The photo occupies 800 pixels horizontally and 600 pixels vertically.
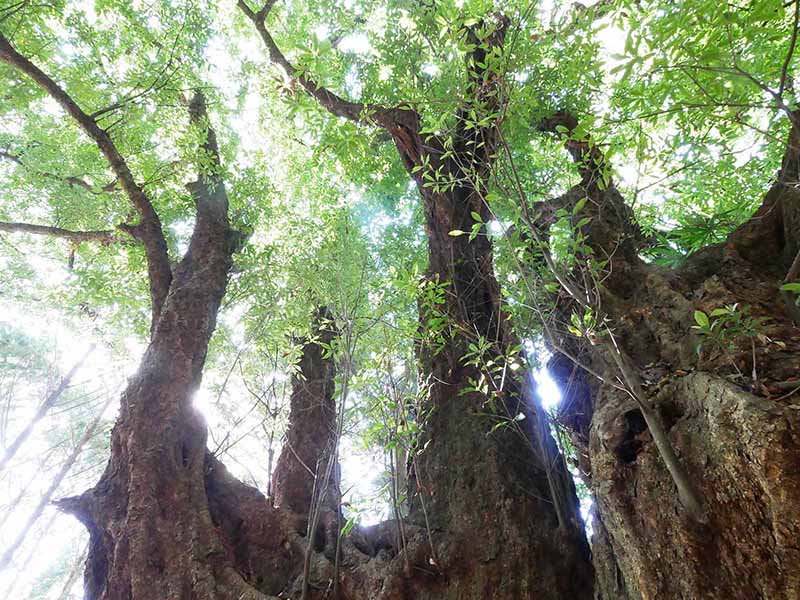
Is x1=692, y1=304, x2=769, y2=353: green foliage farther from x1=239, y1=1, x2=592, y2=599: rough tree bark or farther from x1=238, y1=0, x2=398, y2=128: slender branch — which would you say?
x1=238, y1=0, x2=398, y2=128: slender branch

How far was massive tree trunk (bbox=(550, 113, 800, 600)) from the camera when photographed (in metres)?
1.56

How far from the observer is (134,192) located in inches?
183

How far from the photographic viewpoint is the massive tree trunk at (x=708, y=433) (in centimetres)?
156

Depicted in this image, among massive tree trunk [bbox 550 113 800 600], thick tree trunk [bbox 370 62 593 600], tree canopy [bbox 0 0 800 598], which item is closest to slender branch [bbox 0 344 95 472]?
tree canopy [bbox 0 0 800 598]

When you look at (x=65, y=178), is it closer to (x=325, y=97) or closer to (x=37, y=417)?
(x=325, y=97)

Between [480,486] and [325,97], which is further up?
[325,97]

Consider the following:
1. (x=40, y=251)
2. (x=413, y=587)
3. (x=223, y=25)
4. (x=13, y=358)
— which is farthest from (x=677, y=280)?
(x=13, y=358)

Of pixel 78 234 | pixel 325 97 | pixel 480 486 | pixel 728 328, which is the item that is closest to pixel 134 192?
pixel 78 234

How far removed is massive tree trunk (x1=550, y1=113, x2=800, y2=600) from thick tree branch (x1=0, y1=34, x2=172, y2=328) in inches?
160

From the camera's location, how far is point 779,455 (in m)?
1.52

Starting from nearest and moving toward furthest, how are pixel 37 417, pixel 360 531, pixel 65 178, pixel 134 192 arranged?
1. pixel 360 531
2. pixel 134 192
3. pixel 65 178
4. pixel 37 417

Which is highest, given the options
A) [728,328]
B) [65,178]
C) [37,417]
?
[37,417]

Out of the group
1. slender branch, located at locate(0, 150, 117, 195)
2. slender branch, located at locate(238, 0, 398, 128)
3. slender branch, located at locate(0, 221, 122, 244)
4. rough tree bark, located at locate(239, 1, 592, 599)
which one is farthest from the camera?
slender branch, located at locate(0, 150, 117, 195)

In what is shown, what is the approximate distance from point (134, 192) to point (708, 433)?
5.28m
